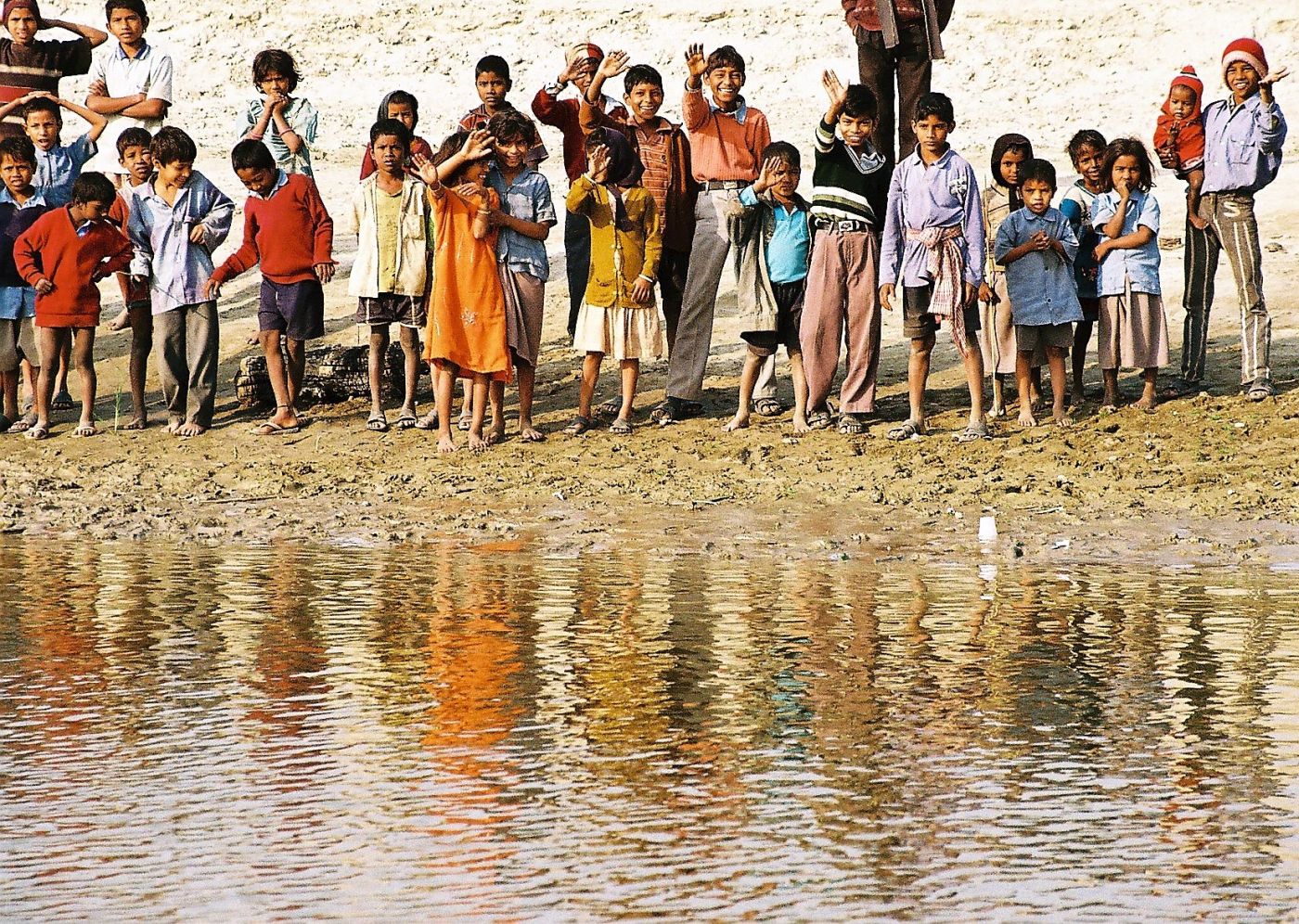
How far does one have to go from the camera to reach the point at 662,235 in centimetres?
997

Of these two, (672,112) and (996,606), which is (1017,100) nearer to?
(672,112)

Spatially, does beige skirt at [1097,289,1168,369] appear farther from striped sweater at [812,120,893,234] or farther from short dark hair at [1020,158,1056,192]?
striped sweater at [812,120,893,234]

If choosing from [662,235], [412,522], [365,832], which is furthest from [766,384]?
[365,832]

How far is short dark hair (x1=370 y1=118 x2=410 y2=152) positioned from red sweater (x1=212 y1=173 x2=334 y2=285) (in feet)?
1.66

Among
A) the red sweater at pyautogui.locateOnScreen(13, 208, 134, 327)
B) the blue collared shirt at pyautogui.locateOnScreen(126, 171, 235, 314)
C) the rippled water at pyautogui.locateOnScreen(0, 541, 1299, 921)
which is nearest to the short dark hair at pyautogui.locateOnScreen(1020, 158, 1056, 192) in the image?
the rippled water at pyautogui.locateOnScreen(0, 541, 1299, 921)

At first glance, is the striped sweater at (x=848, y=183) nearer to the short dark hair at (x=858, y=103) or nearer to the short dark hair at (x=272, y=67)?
the short dark hair at (x=858, y=103)

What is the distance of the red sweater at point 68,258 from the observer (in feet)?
33.0

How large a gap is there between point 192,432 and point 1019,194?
464cm

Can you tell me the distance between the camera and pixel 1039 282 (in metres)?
9.41

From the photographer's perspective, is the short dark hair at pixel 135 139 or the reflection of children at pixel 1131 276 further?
the short dark hair at pixel 135 139

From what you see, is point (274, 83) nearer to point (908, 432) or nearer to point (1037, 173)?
point (908, 432)

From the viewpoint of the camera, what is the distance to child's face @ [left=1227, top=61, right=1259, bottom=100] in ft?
30.9

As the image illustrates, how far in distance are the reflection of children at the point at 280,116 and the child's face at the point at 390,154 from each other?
92 cm

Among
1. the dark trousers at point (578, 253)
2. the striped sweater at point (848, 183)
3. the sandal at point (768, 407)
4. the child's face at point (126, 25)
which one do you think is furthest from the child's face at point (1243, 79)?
the child's face at point (126, 25)
